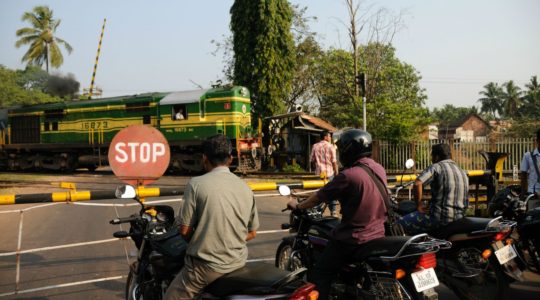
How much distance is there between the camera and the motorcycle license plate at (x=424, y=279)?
3.57 m

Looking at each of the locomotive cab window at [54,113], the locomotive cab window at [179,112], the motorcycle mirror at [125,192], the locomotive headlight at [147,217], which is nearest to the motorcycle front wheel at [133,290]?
the locomotive headlight at [147,217]

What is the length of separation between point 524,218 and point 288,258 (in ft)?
8.69

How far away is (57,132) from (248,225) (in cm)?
2397

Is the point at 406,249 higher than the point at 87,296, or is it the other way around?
the point at 406,249

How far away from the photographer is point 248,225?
138 inches

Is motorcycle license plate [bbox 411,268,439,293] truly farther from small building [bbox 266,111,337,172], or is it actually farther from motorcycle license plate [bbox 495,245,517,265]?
small building [bbox 266,111,337,172]

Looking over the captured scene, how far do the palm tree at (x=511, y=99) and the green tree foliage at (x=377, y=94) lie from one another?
1576 inches

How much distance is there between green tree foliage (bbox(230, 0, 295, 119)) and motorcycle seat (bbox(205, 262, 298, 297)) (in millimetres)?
22483

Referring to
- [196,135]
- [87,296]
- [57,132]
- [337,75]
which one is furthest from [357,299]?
[337,75]

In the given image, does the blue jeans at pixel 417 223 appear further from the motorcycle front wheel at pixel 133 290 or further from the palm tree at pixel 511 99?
the palm tree at pixel 511 99

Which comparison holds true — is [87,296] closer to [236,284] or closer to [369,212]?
[236,284]

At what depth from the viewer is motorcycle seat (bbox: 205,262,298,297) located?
3.07 meters

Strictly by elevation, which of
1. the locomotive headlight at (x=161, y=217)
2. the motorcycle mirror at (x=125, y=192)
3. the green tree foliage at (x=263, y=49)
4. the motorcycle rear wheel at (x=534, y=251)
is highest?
the green tree foliage at (x=263, y=49)

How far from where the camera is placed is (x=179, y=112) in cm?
2169
